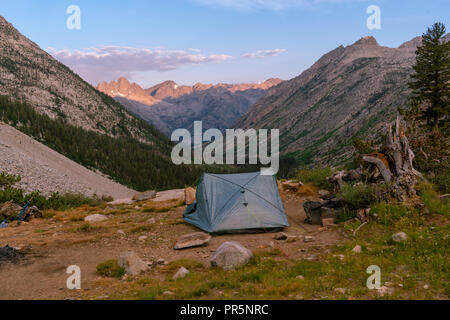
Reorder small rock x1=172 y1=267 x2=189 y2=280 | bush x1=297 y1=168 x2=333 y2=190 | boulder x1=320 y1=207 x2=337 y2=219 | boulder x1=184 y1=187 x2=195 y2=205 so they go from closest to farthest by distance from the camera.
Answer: small rock x1=172 y1=267 x2=189 y2=280 < boulder x1=320 y1=207 x2=337 y2=219 < bush x1=297 y1=168 x2=333 y2=190 < boulder x1=184 y1=187 x2=195 y2=205

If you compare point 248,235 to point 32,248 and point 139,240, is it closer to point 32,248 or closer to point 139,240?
point 139,240

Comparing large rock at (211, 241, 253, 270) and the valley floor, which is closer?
the valley floor

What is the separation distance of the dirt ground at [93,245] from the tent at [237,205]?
43 centimetres

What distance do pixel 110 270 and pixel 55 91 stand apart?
152 m

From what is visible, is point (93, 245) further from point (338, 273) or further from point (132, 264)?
point (338, 273)

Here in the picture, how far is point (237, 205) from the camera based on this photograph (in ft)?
45.8

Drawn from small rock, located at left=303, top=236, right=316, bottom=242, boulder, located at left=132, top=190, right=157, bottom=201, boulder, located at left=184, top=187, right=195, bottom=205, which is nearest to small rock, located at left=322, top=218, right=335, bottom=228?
small rock, located at left=303, top=236, right=316, bottom=242

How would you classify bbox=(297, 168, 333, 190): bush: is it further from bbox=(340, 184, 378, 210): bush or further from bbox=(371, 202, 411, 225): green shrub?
bbox=(371, 202, 411, 225): green shrub

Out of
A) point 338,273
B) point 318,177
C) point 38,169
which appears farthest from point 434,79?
point 38,169

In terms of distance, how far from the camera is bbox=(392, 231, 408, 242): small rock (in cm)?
974

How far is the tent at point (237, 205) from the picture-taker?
44.1ft

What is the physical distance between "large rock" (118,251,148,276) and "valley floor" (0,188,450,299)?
377 millimetres

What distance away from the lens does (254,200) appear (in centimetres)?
1426

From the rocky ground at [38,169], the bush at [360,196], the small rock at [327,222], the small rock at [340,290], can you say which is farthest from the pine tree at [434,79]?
the rocky ground at [38,169]
